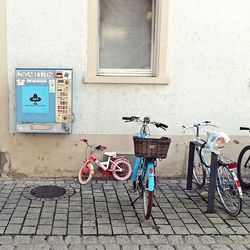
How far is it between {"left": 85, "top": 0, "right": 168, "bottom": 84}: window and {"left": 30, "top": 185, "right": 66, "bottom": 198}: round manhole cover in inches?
69.8

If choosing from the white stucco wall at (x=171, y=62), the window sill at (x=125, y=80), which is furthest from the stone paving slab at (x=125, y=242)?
the window sill at (x=125, y=80)

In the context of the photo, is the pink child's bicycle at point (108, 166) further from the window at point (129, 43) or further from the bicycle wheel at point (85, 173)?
the window at point (129, 43)

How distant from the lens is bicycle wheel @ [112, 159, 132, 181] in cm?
570

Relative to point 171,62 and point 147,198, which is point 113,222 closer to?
point 147,198

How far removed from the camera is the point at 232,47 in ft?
18.9

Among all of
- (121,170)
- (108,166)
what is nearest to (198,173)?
(121,170)

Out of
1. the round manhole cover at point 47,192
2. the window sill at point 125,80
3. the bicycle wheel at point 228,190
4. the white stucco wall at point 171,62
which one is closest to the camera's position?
the bicycle wheel at point 228,190

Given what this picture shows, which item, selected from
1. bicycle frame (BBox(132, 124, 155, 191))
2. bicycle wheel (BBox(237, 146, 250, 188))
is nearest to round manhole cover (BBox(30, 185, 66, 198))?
bicycle frame (BBox(132, 124, 155, 191))

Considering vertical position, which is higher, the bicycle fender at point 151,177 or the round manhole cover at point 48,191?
the bicycle fender at point 151,177

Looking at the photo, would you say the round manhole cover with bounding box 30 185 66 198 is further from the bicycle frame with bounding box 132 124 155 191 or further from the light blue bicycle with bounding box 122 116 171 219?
the light blue bicycle with bounding box 122 116 171 219

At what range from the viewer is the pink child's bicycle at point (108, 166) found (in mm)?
5570

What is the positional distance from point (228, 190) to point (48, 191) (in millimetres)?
2535

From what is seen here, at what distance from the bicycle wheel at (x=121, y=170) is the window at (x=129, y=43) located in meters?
1.29

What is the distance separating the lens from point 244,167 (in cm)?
597
